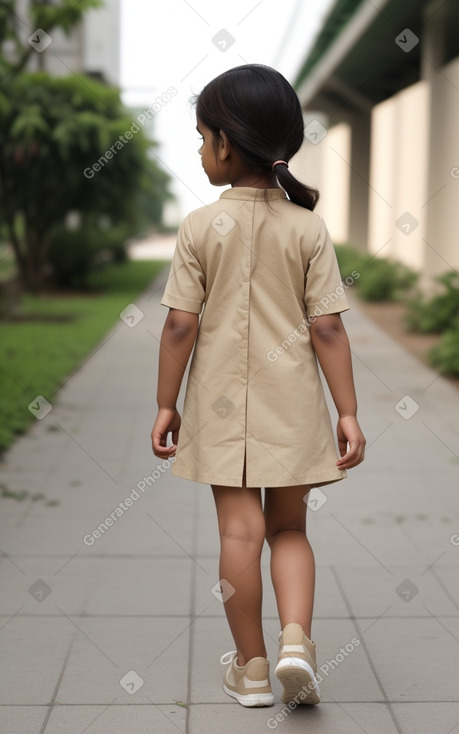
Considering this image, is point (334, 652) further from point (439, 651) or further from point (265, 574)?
point (265, 574)

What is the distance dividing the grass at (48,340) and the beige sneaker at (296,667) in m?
4.04

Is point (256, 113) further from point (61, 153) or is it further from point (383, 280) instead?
point (383, 280)

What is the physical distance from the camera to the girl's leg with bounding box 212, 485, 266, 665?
2.76 m

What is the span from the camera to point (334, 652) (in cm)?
324

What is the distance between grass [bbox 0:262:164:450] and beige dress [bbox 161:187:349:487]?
3937 millimetres

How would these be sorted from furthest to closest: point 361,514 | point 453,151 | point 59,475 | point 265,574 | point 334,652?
point 453,151 → point 59,475 → point 361,514 → point 265,574 → point 334,652

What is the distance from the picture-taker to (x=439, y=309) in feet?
37.7

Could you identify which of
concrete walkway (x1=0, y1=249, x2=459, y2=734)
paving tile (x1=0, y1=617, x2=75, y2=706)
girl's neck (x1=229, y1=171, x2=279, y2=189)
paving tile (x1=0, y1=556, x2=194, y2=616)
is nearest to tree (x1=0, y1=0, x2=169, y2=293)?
concrete walkway (x1=0, y1=249, x2=459, y2=734)

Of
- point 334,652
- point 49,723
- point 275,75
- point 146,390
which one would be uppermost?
point 275,75

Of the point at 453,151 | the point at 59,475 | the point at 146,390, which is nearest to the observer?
the point at 59,475

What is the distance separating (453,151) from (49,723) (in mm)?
11581

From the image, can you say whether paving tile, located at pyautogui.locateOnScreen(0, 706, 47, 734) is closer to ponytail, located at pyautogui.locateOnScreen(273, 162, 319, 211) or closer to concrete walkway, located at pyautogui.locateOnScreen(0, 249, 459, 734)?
concrete walkway, located at pyautogui.locateOnScreen(0, 249, 459, 734)

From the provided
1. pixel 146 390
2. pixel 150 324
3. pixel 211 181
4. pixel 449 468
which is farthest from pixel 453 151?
pixel 211 181

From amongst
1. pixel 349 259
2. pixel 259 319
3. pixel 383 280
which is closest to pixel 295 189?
pixel 259 319
